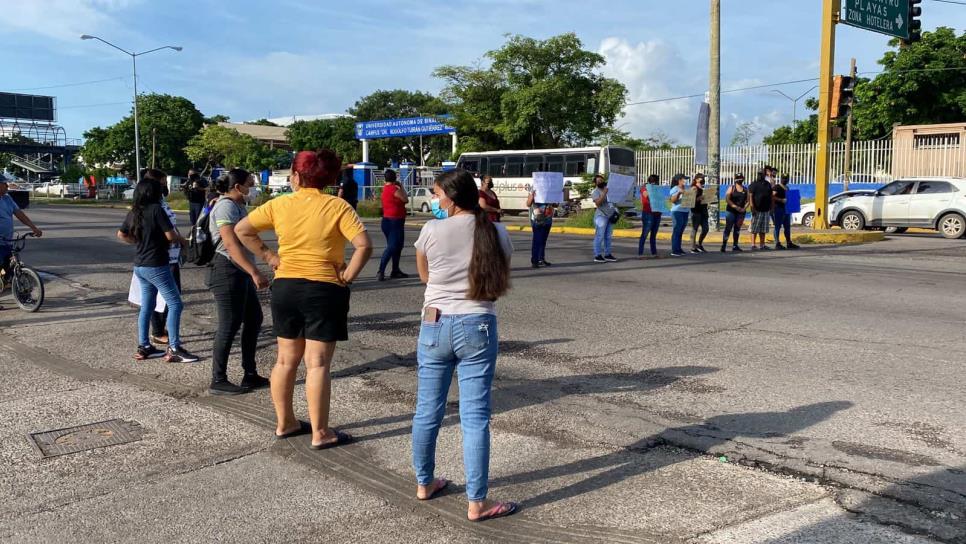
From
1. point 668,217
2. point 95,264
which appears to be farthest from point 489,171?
point 95,264

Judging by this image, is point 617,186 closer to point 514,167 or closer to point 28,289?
point 28,289

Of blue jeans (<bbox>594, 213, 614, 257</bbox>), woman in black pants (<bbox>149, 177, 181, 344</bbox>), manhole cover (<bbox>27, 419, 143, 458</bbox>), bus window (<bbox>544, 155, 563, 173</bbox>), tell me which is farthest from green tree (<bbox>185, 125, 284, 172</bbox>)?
manhole cover (<bbox>27, 419, 143, 458</bbox>)

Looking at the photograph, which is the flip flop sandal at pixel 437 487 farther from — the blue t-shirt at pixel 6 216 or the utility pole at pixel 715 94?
the utility pole at pixel 715 94

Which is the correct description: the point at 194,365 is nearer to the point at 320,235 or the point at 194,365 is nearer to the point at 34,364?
the point at 34,364

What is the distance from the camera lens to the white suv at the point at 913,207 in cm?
2045

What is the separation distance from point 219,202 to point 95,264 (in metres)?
9.82

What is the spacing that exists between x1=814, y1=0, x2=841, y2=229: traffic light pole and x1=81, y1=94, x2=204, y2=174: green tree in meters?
61.7

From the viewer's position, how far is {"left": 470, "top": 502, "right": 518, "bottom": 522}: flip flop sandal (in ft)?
12.1

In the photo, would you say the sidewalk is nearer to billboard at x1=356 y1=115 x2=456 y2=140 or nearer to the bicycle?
the bicycle

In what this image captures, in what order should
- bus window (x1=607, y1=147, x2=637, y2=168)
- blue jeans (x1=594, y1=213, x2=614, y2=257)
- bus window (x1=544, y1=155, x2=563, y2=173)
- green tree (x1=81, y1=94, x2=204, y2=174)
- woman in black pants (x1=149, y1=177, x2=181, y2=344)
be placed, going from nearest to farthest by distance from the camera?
woman in black pants (x1=149, y1=177, x2=181, y2=344) → blue jeans (x1=594, y1=213, x2=614, y2=257) → bus window (x1=607, y1=147, x2=637, y2=168) → bus window (x1=544, y1=155, x2=563, y2=173) → green tree (x1=81, y1=94, x2=204, y2=174)

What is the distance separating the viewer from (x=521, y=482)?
4.16m

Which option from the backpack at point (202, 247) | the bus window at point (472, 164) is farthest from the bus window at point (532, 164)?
the backpack at point (202, 247)

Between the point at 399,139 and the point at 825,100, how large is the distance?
5376cm

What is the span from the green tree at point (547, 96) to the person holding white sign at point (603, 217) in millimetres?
29182
